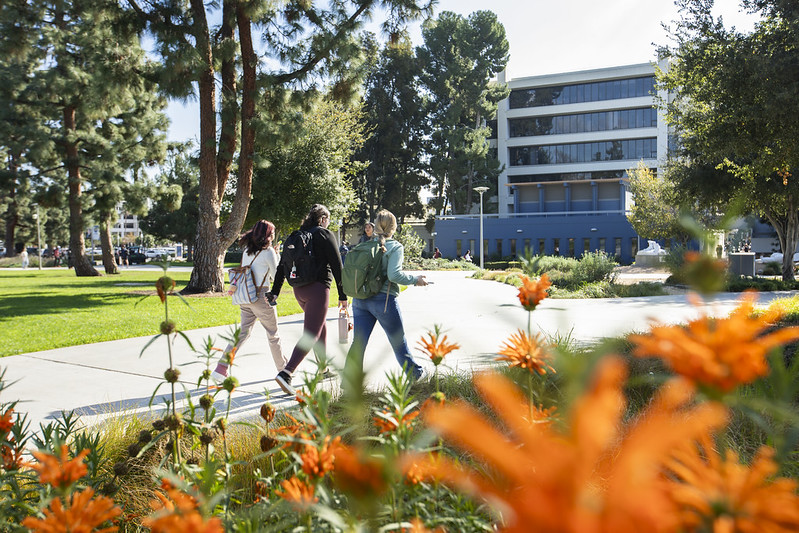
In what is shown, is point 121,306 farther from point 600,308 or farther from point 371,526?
point 371,526

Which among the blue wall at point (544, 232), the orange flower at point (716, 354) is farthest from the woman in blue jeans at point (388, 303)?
the blue wall at point (544, 232)

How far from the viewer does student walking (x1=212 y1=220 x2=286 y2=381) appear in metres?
6.79

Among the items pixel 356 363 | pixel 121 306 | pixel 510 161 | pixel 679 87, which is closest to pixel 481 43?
pixel 510 161

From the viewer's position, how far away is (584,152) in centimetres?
6166

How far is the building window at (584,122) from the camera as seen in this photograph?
2319 inches

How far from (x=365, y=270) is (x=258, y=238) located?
5.50 feet

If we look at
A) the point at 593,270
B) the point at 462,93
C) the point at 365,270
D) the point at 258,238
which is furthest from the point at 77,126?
the point at 462,93

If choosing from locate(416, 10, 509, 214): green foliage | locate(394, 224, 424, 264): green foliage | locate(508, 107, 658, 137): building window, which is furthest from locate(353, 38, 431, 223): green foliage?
locate(394, 224, 424, 264): green foliage

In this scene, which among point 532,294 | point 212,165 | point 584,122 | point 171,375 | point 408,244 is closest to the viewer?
point 532,294

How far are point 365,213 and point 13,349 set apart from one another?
2013 inches

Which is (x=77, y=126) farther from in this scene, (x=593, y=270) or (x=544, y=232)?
(x=544, y=232)

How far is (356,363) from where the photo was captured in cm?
100

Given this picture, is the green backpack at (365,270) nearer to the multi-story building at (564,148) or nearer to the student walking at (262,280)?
the student walking at (262,280)

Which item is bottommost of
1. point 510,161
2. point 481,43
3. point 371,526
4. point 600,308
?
point 600,308
